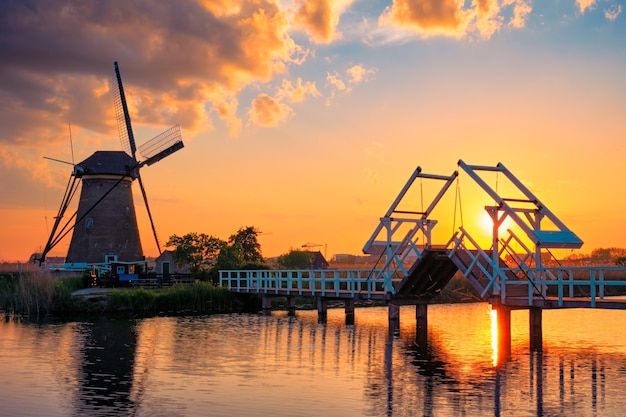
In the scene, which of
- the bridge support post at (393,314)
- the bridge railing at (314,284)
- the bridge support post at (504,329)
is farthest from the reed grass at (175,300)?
the bridge support post at (504,329)

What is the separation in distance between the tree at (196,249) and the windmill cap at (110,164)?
7.36m

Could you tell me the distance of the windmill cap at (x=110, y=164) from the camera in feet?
211

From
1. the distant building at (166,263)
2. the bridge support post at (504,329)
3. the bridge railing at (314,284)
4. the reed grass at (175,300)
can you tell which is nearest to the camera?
the bridge support post at (504,329)

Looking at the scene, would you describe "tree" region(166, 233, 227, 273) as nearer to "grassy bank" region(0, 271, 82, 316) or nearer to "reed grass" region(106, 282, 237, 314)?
"reed grass" region(106, 282, 237, 314)

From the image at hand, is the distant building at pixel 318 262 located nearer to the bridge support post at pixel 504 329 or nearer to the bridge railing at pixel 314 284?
the bridge railing at pixel 314 284

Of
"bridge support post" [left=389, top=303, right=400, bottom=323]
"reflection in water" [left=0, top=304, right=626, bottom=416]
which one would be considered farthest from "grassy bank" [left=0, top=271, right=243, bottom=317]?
"bridge support post" [left=389, top=303, right=400, bottom=323]

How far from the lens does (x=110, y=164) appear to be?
64.8 m

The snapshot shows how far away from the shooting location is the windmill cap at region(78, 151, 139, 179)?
6431 centimetres

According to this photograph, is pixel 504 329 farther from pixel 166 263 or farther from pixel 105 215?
pixel 166 263

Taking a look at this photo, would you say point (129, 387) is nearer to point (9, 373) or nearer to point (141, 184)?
point (9, 373)

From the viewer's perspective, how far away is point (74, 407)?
723 inches

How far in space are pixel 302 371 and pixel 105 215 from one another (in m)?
43.6

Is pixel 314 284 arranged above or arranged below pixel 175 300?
above

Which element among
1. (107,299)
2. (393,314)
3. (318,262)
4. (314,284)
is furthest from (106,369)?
(318,262)
